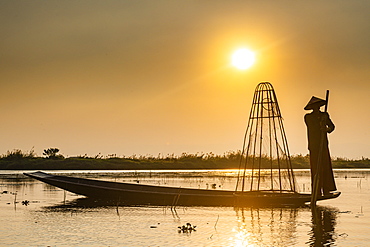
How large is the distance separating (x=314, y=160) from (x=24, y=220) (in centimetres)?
787

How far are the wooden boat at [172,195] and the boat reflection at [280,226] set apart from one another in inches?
12.7

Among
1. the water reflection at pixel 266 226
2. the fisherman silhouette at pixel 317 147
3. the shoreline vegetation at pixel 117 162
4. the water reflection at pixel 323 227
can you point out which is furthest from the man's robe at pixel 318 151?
the shoreline vegetation at pixel 117 162

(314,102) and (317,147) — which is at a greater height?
(314,102)

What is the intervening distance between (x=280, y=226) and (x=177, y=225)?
2.30 m

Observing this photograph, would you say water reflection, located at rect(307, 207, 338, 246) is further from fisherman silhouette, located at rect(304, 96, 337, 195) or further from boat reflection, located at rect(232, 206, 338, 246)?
fisherman silhouette, located at rect(304, 96, 337, 195)

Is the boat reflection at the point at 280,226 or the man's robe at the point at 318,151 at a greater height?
the man's robe at the point at 318,151

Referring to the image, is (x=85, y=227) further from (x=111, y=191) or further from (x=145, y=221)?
(x=111, y=191)

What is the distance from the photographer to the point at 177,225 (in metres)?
13.4

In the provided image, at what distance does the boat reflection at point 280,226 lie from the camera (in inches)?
436

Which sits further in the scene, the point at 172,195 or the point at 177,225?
the point at 172,195

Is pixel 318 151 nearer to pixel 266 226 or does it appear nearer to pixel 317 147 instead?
pixel 317 147

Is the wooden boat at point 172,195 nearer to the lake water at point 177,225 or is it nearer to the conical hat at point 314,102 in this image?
the lake water at point 177,225

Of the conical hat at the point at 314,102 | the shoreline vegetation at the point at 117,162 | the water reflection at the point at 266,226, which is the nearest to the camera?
the water reflection at the point at 266,226

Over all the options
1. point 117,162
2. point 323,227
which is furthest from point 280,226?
point 117,162
